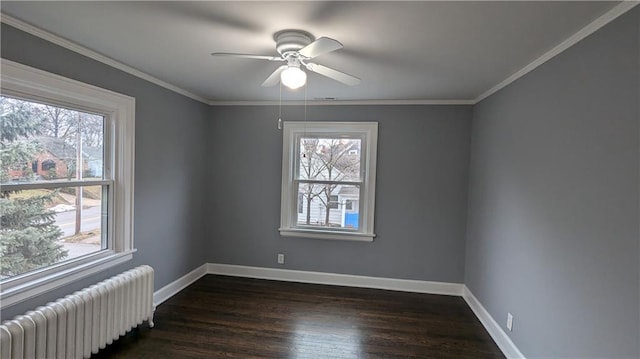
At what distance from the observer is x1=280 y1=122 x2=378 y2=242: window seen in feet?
13.5

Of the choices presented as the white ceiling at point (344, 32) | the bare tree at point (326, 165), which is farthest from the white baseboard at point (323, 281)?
the white ceiling at point (344, 32)

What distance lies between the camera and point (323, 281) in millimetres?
4258

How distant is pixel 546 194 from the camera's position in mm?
2227

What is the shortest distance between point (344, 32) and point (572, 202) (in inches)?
66.7

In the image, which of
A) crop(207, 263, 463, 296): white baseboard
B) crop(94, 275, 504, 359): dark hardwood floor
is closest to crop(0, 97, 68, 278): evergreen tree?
crop(94, 275, 504, 359): dark hardwood floor

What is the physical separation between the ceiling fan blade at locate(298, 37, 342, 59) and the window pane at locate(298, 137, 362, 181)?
233 cm

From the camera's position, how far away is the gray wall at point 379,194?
12.9 feet

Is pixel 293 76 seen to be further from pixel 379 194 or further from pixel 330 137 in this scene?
pixel 379 194

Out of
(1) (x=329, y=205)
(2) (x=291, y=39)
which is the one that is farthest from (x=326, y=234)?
(2) (x=291, y=39)

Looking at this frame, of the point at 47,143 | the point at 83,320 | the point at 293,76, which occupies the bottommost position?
the point at 83,320

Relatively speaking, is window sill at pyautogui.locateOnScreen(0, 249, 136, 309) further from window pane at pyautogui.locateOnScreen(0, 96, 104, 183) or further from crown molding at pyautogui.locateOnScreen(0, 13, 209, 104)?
crown molding at pyautogui.locateOnScreen(0, 13, 209, 104)

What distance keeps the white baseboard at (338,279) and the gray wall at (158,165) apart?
0.46 meters

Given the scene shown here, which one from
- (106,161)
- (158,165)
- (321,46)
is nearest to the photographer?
(321,46)

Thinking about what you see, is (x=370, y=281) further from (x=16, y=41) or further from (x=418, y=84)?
(x=16, y=41)
